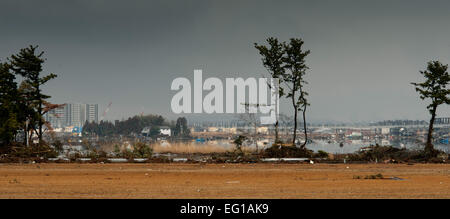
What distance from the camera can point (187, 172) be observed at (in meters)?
25.8

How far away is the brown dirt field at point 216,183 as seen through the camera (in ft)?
53.2

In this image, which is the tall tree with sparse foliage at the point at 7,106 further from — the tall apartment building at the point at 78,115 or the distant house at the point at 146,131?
the tall apartment building at the point at 78,115

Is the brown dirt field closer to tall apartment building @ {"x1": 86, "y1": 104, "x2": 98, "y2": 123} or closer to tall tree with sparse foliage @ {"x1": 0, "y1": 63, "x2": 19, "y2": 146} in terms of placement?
tall tree with sparse foliage @ {"x1": 0, "y1": 63, "x2": 19, "y2": 146}

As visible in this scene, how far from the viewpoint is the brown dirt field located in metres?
16.2

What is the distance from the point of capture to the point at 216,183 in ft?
66.0

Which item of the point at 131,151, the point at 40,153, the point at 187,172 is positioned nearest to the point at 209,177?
the point at 187,172

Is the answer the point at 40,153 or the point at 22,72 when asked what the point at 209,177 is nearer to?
the point at 40,153

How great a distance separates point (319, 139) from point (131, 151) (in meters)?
45.8
